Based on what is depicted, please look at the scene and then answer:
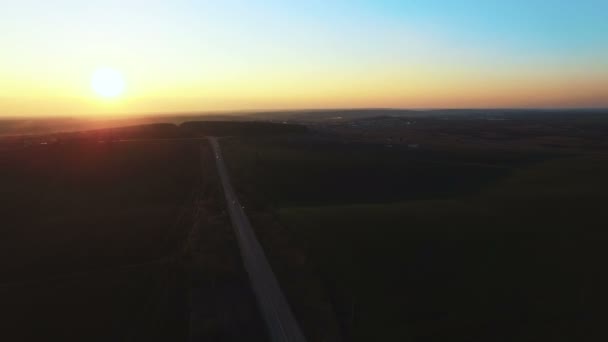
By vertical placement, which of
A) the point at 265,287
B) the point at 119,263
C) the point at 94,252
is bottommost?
the point at 265,287

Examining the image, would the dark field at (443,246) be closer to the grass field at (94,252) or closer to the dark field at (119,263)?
the dark field at (119,263)

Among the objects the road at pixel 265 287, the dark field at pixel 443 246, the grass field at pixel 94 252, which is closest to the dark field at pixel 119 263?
the grass field at pixel 94 252

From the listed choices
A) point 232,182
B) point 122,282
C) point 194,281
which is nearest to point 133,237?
point 122,282

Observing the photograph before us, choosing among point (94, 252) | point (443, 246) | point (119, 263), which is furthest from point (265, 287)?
point (443, 246)

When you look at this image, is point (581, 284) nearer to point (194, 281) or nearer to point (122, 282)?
point (194, 281)

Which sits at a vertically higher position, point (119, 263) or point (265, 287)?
point (119, 263)

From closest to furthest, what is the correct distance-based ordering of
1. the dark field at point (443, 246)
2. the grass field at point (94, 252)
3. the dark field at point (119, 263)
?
the dark field at point (119, 263) < the grass field at point (94, 252) < the dark field at point (443, 246)

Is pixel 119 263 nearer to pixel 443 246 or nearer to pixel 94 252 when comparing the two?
pixel 94 252
